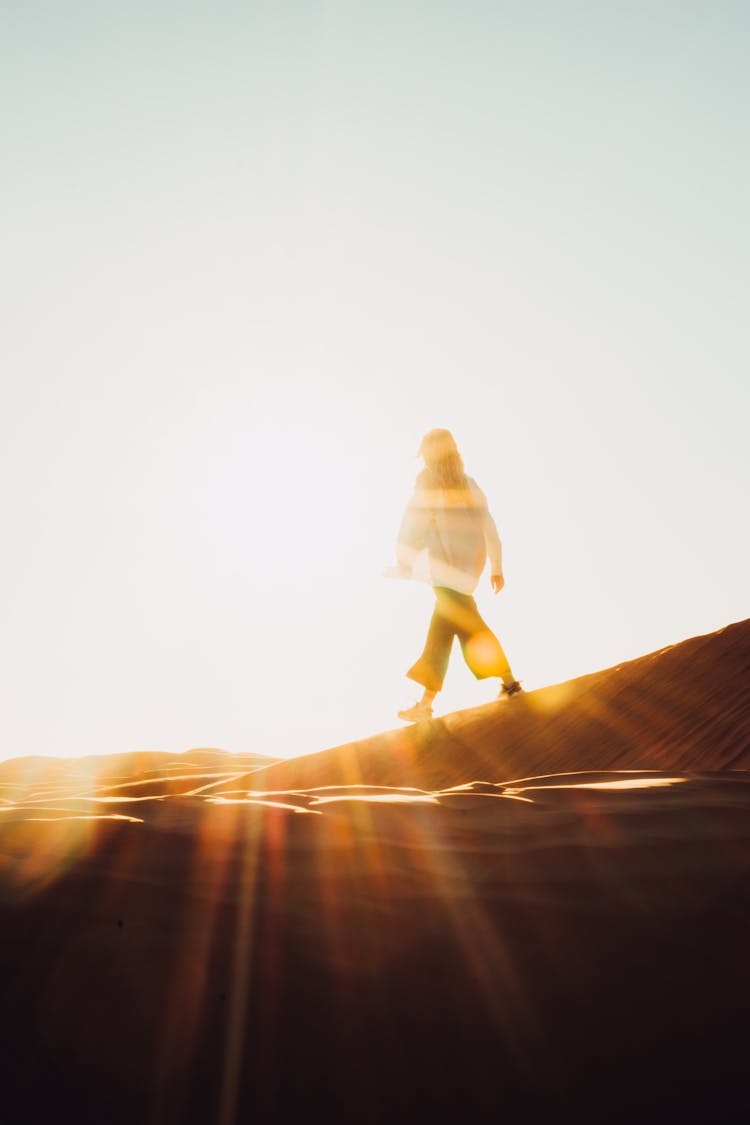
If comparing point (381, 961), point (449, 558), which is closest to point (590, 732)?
point (449, 558)

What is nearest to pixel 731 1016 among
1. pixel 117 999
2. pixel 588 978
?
pixel 588 978

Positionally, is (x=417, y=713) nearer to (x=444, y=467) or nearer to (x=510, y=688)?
(x=510, y=688)

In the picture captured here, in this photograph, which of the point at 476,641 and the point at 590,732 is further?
the point at 476,641

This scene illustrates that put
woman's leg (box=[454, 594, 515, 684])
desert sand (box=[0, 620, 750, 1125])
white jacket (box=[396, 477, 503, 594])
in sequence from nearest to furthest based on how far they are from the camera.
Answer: desert sand (box=[0, 620, 750, 1125]) → woman's leg (box=[454, 594, 515, 684]) → white jacket (box=[396, 477, 503, 594])

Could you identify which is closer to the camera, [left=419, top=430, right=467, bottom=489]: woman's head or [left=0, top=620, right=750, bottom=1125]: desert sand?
[left=0, top=620, right=750, bottom=1125]: desert sand

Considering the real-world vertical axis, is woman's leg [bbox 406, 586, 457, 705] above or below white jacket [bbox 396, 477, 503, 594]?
below

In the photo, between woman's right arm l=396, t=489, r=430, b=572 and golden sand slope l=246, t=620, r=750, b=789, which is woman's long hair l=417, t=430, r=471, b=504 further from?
golden sand slope l=246, t=620, r=750, b=789

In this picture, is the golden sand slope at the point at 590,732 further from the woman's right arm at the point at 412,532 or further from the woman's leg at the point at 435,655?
the woman's right arm at the point at 412,532

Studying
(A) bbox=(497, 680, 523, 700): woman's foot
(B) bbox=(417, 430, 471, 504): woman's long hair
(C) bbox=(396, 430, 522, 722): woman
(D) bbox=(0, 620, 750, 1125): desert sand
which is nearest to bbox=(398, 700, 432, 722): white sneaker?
(C) bbox=(396, 430, 522, 722): woman

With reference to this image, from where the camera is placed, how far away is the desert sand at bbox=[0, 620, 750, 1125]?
1.14 m

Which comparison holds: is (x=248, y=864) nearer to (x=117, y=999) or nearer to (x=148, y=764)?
(x=117, y=999)

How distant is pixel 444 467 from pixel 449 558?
0.65m

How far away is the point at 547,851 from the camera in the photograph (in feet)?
6.07

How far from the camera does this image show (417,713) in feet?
19.9
